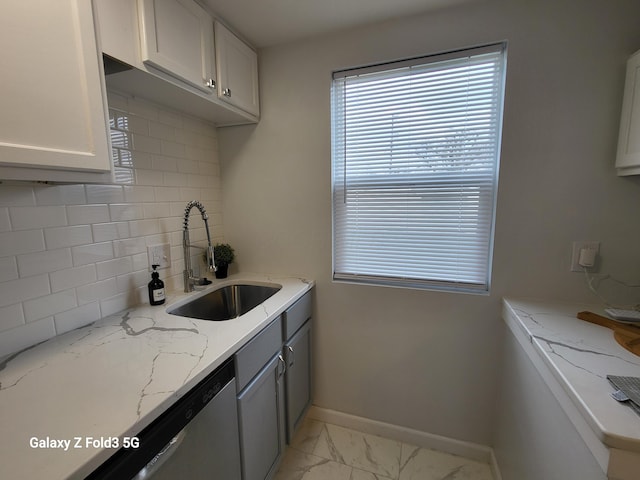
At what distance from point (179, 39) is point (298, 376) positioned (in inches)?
70.0

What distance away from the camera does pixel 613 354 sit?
0.96m

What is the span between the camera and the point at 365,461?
5.29ft

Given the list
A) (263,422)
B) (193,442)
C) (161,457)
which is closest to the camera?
(161,457)

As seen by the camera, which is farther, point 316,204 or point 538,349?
point 316,204

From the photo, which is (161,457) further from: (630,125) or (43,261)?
(630,125)

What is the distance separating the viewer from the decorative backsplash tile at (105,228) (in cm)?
99

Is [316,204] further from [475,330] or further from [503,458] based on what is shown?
[503,458]

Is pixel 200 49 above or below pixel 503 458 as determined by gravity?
above

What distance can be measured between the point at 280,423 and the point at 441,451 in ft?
3.22

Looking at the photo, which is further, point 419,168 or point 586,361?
point 419,168

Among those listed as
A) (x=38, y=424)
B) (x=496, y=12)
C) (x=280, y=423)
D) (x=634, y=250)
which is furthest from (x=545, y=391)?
(x=496, y=12)

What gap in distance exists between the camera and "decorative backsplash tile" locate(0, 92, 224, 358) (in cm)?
99

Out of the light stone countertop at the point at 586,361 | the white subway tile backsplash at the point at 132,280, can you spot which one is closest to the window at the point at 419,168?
the light stone countertop at the point at 586,361

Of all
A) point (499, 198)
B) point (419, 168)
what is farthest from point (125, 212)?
A: point (499, 198)
